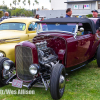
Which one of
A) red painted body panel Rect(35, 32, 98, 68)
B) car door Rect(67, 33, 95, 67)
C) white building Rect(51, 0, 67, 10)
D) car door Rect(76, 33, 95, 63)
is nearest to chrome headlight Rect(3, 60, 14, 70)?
red painted body panel Rect(35, 32, 98, 68)

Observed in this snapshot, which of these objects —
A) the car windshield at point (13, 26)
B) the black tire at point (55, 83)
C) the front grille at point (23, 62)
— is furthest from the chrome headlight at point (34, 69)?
the car windshield at point (13, 26)

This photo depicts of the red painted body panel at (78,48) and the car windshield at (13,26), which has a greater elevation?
the car windshield at (13,26)

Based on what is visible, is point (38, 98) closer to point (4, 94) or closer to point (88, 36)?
point (4, 94)

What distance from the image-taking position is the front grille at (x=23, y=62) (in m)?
3.66

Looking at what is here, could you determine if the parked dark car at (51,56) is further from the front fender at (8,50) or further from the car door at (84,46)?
the front fender at (8,50)

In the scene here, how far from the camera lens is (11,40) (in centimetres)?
545

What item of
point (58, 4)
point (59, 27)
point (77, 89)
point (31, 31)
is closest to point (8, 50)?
point (59, 27)

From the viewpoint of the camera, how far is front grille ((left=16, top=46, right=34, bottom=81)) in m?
3.66

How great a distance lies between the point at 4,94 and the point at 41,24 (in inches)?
93.1

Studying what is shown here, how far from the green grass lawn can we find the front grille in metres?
0.43

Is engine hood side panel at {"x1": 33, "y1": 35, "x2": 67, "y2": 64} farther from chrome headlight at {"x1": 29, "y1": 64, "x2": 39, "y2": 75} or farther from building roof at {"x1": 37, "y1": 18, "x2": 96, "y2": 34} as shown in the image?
chrome headlight at {"x1": 29, "y1": 64, "x2": 39, "y2": 75}

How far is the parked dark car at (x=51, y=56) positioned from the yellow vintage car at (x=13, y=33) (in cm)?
80

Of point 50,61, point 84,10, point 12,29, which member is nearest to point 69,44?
point 50,61

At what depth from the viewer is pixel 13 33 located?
576cm
